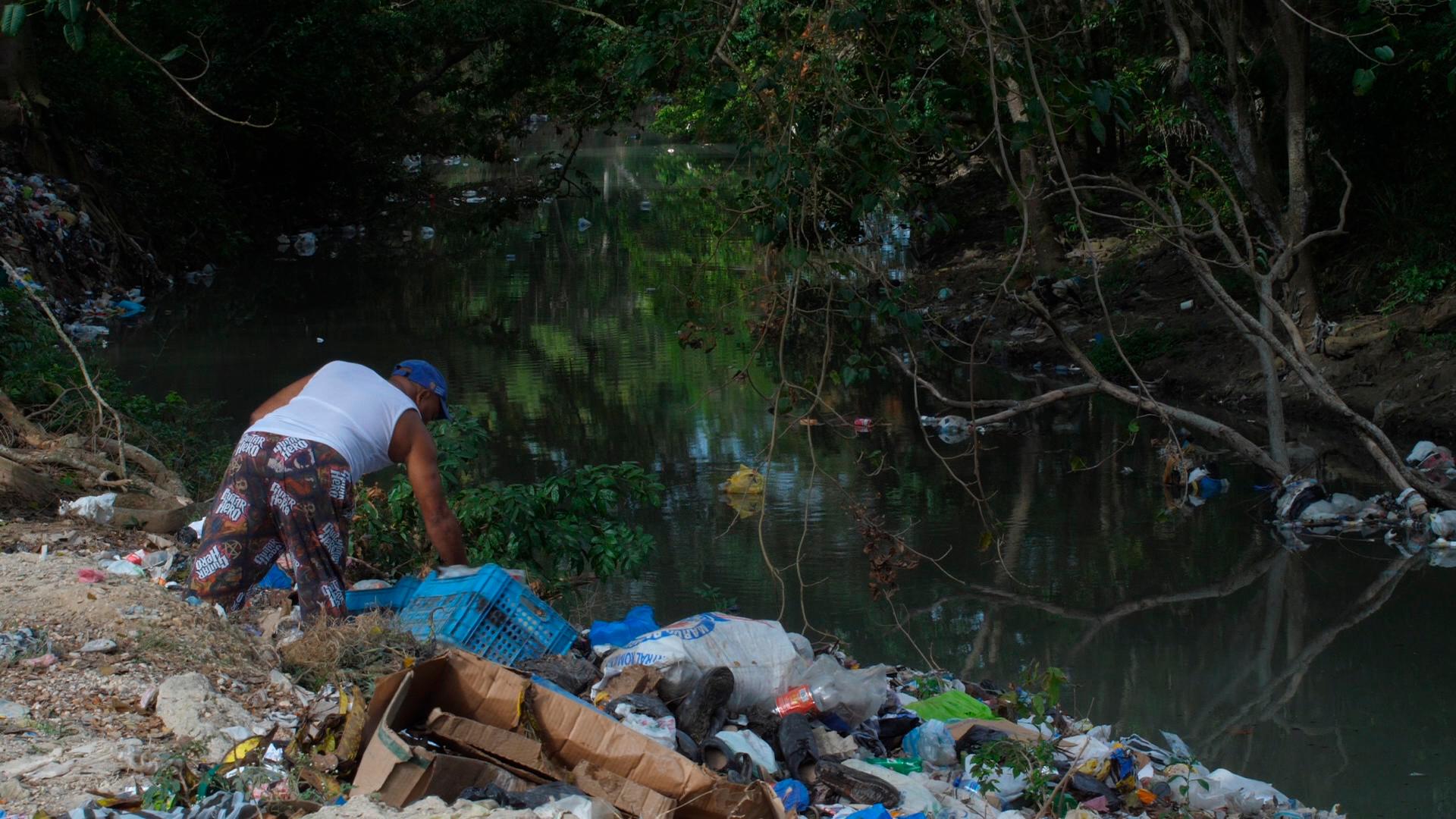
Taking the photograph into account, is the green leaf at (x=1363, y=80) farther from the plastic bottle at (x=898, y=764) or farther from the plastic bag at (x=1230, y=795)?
the plastic bottle at (x=898, y=764)

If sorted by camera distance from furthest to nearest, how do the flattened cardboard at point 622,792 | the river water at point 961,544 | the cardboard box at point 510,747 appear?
the river water at point 961,544 → the flattened cardboard at point 622,792 → the cardboard box at point 510,747

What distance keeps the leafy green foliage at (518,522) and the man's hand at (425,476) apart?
40.0 inches

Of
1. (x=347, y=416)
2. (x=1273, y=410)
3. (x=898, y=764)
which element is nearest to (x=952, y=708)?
(x=898, y=764)

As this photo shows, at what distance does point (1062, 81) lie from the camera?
3938 millimetres

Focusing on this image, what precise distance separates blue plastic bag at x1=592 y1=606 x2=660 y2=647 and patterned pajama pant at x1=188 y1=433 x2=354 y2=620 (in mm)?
794

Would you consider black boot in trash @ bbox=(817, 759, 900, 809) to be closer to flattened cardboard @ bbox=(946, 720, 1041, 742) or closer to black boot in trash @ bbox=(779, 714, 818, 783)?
black boot in trash @ bbox=(779, 714, 818, 783)

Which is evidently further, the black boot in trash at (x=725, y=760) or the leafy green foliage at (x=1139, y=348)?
the leafy green foliage at (x=1139, y=348)

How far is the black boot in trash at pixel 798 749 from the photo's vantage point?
3.27 m

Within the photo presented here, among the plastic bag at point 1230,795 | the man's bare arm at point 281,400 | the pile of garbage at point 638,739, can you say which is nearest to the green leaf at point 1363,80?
the pile of garbage at point 638,739

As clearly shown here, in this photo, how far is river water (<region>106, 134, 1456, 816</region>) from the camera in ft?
16.6

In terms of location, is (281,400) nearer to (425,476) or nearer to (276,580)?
(425,476)

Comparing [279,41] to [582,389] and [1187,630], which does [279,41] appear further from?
[1187,630]

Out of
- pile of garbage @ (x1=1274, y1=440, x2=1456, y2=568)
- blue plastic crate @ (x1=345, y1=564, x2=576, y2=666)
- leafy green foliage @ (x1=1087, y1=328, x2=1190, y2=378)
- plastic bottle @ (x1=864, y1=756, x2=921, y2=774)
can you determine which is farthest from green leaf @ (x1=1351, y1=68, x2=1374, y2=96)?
leafy green foliage @ (x1=1087, y1=328, x2=1190, y2=378)

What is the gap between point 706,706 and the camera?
342 cm
